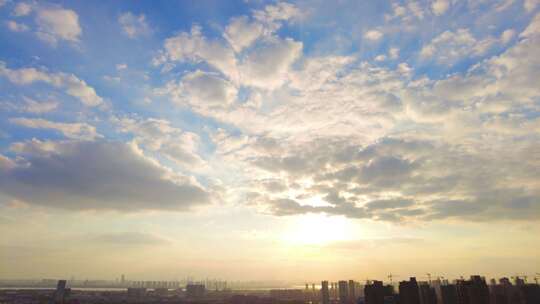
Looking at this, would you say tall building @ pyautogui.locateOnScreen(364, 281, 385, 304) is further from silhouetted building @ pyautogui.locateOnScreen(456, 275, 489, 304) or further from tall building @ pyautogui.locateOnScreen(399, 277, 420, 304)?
silhouetted building @ pyautogui.locateOnScreen(456, 275, 489, 304)

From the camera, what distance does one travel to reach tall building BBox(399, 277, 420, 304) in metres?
80.1

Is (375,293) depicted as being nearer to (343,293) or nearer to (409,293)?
(409,293)

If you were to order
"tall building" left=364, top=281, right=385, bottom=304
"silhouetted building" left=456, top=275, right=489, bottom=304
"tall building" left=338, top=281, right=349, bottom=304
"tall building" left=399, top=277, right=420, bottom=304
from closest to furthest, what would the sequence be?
"silhouetted building" left=456, top=275, right=489, bottom=304
"tall building" left=399, top=277, right=420, bottom=304
"tall building" left=364, top=281, right=385, bottom=304
"tall building" left=338, top=281, right=349, bottom=304

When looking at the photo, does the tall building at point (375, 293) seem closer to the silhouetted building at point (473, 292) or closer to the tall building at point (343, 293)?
the silhouetted building at point (473, 292)

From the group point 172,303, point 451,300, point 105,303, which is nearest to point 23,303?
point 105,303

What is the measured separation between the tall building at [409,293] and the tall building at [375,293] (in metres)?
4.42

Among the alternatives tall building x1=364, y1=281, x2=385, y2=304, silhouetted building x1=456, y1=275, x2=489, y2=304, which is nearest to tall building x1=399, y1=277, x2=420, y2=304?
tall building x1=364, y1=281, x2=385, y2=304

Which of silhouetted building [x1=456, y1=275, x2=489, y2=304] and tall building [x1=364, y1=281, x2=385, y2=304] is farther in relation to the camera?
tall building [x1=364, y1=281, x2=385, y2=304]

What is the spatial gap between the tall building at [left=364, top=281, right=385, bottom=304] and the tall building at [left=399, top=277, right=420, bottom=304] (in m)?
4.42

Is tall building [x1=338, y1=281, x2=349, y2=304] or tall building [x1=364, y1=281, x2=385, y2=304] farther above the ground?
tall building [x1=364, y1=281, x2=385, y2=304]

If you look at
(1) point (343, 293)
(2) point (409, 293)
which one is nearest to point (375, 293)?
(2) point (409, 293)

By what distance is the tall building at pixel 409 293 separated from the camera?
8006cm

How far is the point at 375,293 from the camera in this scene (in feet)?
273

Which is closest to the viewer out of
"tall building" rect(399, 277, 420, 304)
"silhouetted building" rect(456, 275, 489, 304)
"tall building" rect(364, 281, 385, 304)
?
"silhouetted building" rect(456, 275, 489, 304)
